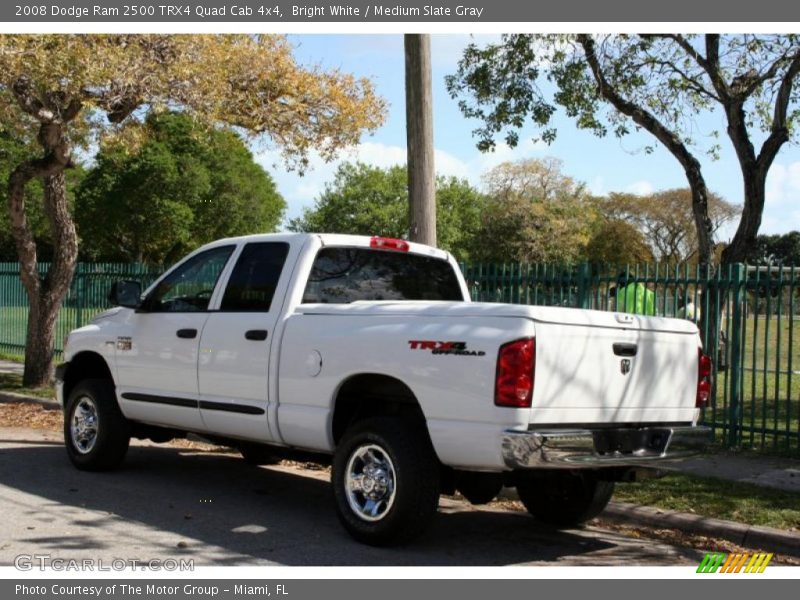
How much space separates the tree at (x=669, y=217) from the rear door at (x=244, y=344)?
64.5m

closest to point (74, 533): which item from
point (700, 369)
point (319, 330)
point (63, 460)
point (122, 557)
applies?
point (122, 557)

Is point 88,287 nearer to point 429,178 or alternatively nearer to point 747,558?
point 429,178

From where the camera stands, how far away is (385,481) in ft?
21.1

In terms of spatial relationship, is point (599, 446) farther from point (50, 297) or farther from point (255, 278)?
point (50, 297)

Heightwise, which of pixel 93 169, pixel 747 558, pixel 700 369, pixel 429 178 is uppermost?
pixel 93 169

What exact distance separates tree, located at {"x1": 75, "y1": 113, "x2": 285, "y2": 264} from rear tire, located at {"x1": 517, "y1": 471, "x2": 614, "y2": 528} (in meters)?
41.9

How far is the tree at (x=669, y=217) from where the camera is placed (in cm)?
6994

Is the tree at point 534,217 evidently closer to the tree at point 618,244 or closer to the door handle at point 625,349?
the tree at point 618,244

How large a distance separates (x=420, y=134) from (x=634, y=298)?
2.97 metres

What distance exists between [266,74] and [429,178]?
5.20 metres

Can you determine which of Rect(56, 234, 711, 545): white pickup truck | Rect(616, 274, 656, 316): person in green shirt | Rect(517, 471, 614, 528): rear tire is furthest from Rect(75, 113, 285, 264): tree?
Rect(517, 471, 614, 528): rear tire

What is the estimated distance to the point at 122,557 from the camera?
607 centimetres
